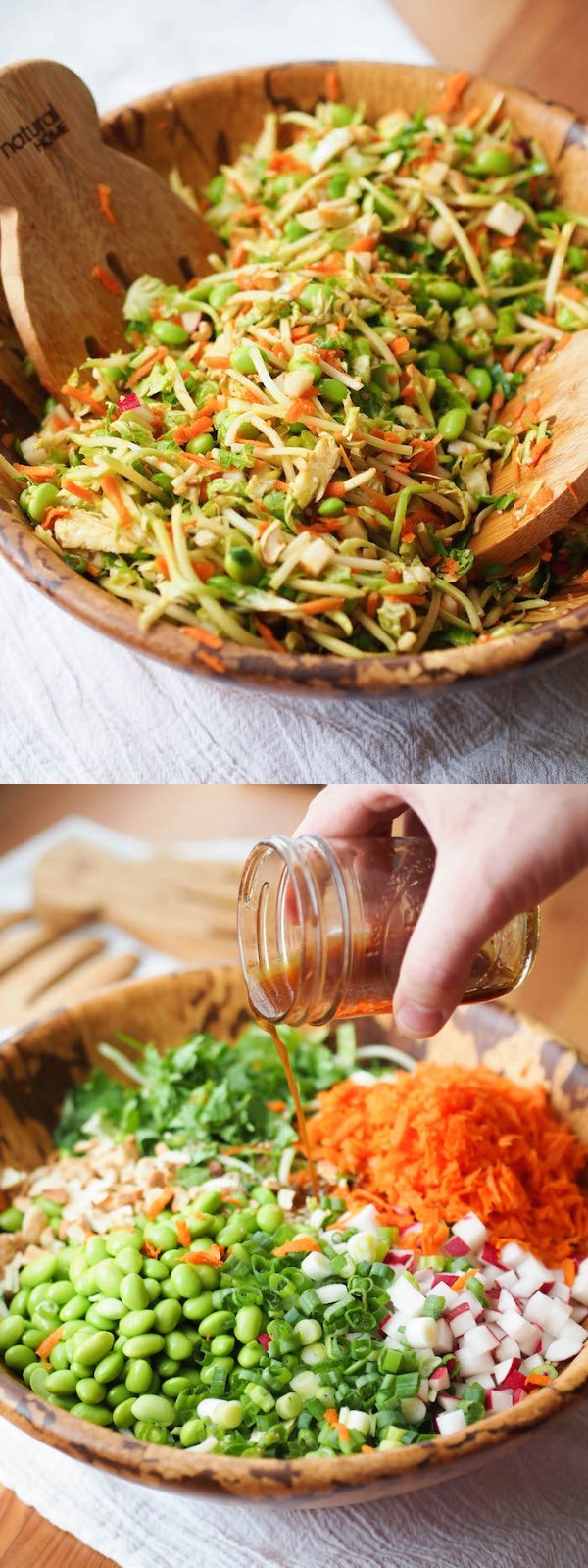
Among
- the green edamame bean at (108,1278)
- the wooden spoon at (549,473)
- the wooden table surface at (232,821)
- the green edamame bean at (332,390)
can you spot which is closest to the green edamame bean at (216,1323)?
the green edamame bean at (108,1278)

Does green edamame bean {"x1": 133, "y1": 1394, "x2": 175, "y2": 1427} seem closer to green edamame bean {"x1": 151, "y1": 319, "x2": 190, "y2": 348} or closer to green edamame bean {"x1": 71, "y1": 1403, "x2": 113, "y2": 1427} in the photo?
green edamame bean {"x1": 71, "y1": 1403, "x2": 113, "y2": 1427}

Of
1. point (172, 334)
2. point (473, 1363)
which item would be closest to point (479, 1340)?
point (473, 1363)

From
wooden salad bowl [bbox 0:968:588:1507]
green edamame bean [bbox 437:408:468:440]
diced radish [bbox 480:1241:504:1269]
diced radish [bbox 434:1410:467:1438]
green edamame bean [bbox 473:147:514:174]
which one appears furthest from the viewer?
Answer: green edamame bean [bbox 473:147:514:174]

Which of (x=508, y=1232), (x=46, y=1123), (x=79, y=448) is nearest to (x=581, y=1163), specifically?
(x=508, y=1232)

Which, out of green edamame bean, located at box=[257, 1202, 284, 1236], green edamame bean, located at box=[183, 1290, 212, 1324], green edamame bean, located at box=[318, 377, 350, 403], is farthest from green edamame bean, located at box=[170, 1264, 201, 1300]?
green edamame bean, located at box=[318, 377, 350, 403]

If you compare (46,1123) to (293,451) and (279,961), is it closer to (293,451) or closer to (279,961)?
(279,961)

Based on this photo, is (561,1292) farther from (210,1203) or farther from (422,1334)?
(210,1203)
